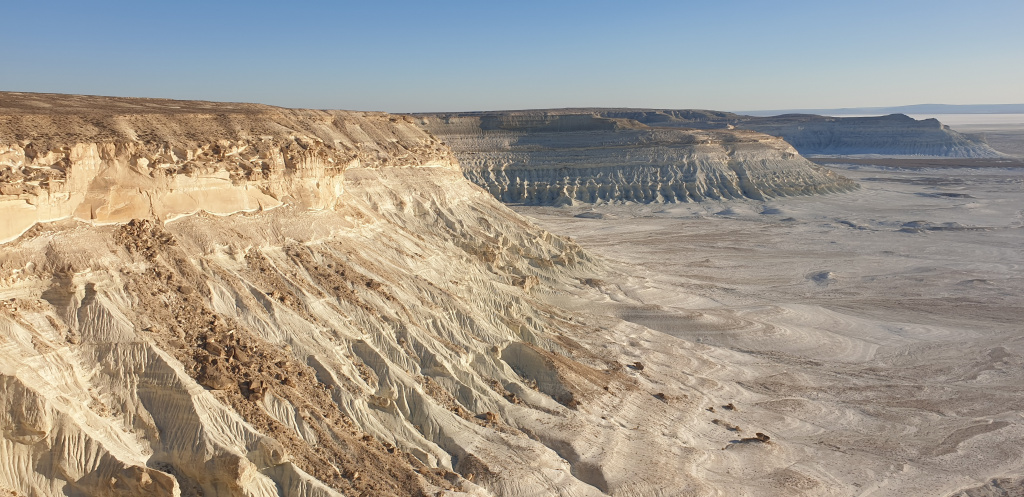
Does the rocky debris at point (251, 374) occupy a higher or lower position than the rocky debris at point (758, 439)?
higher

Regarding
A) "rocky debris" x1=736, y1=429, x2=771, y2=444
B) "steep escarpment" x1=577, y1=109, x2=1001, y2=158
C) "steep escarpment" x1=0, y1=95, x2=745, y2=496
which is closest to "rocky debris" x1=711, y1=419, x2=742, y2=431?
"rocky debris" x1=736, y1=429, x2=771, y2=444

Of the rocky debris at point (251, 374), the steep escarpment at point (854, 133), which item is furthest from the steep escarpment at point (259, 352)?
the steep escarpment at point (854, 133)

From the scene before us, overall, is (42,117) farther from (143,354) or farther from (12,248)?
(143,354)

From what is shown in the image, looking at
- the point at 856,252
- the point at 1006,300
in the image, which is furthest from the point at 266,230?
the point at 856,252

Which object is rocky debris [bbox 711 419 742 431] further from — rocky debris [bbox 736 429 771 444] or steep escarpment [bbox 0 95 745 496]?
steep escarpment [bbox 0 95 745 496]

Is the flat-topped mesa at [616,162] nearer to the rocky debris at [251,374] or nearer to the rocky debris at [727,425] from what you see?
the rocky debris at [727,425]

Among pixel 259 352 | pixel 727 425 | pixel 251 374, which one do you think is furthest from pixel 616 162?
pixel 251 374
